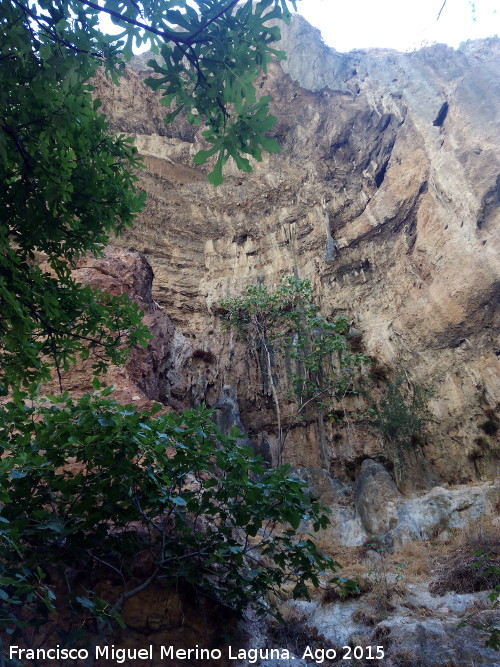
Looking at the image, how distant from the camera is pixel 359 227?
65.0 ft

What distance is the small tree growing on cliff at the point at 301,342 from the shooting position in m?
14.6

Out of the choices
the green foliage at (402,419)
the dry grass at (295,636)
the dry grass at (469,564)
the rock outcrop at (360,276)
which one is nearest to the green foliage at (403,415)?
the green foliage at (402,419)

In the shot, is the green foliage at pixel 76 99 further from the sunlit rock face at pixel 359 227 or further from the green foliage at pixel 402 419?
the green foliage at pixel 402 419

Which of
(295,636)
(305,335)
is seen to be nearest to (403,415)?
(305,335)

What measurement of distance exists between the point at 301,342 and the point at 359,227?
816cm

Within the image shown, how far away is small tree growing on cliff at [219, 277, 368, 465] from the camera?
1455cm

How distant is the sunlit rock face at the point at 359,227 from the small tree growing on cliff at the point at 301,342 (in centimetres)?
108

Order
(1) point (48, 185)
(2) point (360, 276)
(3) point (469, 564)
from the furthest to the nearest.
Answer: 1. (2) point (360, 276)
2. (3) point (469, 564)
3. (1) point (48, 185)

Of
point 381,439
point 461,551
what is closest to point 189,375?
point 381,439

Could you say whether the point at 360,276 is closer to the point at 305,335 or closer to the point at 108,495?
the point at 305,335

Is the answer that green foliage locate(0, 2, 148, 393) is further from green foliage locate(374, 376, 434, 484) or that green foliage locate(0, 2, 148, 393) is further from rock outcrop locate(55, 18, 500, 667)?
green foliage locate(374, 376, 434, 484)

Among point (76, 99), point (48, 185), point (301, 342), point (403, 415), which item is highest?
point (301, 342)

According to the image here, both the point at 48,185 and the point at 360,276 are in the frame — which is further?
the point at 360,276

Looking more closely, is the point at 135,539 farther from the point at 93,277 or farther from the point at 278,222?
the point at 278,222
